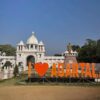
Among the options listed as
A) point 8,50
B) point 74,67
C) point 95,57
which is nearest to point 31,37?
point 8,50

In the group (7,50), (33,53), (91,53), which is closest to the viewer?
(91,53)

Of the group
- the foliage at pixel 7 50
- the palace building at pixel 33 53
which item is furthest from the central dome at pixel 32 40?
the foliage at pixel 7 50

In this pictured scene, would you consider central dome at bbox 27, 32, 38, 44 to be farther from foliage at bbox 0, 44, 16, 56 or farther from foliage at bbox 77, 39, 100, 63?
foliage at bbox 0, 44, 16, 56

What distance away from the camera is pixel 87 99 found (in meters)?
16.2

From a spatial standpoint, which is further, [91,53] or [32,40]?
[32,40]

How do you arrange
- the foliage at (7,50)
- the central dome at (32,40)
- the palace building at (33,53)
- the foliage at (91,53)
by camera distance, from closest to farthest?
the foliage at (91,53) → the palace building at (33,53) → the central dome at (32,40) → the foliage at (7,50)

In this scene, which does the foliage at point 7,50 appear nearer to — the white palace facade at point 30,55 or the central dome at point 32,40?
the white palace facade at point 30,55

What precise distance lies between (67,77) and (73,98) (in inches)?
584

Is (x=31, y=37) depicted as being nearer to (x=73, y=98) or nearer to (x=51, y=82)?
(x=51, y=82)

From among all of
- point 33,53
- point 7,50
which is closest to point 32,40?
point 33,53

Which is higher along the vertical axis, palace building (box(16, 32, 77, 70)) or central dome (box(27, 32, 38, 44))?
central dome (box(27, 32, 38, 44))

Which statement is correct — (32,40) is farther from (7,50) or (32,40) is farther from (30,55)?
(7,50)

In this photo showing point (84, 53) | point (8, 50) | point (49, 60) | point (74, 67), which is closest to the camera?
point (74, 67)

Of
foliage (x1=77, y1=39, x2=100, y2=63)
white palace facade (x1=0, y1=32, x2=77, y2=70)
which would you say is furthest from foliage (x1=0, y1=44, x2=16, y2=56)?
foliage (x1=77, y1=39, x2=100, y2=63)
